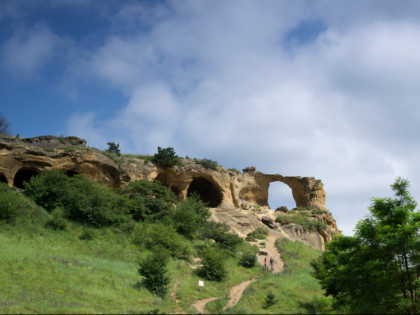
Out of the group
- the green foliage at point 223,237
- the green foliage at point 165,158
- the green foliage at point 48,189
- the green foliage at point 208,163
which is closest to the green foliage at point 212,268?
the green foliage at point 223,237

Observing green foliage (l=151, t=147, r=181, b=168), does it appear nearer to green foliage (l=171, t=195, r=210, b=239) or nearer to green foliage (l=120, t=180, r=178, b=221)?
green foliage (l=120, t=180, r=178, b=221)

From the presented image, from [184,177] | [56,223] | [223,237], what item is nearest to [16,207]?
[56,223]

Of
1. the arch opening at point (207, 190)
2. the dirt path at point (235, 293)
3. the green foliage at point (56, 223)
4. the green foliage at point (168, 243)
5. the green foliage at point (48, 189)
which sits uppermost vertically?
the arch opening at point (207, 190)

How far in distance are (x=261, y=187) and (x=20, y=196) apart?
117 ft

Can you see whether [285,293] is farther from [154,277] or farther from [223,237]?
[223,237]

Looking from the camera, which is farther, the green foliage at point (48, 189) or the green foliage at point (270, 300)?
the green foliage at point (48, 189)

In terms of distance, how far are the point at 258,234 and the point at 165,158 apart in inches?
537

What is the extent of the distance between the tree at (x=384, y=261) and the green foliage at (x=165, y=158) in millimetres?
25806

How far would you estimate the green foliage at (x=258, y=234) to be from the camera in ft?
114

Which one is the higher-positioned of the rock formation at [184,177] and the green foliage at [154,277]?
the rock formation at [184,177]

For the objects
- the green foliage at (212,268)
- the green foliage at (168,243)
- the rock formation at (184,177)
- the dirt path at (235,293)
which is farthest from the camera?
the rock formation at (184,177)

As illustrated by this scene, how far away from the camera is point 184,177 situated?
40.0m

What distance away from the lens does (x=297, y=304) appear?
51.8ft

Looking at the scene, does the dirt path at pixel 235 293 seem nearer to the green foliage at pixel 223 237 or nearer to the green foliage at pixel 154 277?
the green foliage at pixel 154 277
